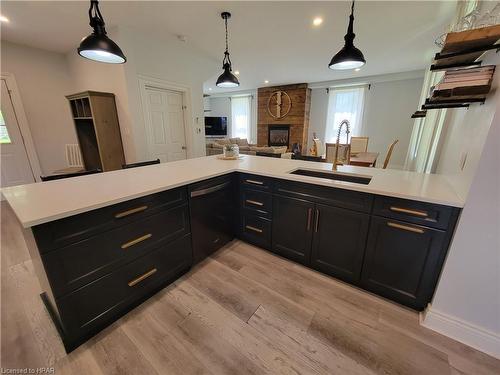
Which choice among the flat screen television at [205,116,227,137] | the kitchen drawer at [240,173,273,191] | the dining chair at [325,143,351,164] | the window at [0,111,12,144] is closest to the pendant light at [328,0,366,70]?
the kitchen drawer at [240,173,273,191]

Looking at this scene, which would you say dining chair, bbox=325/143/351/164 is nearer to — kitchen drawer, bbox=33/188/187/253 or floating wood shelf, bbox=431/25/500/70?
floating wood shelf, bbox=431/25/500/70

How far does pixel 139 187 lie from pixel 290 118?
6.89 meters

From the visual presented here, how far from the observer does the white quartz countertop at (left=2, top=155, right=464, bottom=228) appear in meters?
1.08

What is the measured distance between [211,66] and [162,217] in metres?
4.07

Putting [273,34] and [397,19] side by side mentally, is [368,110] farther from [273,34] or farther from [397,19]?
[273,34]

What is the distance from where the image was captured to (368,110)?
644 cm

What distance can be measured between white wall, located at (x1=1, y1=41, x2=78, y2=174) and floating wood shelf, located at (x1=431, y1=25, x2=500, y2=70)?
5.70 metres

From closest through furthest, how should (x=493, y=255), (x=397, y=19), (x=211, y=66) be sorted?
(x=493, y=255), (x=397, y=19), (x=211, y=66)

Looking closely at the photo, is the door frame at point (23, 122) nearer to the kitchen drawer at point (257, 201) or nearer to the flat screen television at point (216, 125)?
the kitchen drawer at point (257, 201)

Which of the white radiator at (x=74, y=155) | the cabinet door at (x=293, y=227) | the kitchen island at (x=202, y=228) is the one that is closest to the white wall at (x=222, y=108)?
the white radiator at (x=74, y=155)

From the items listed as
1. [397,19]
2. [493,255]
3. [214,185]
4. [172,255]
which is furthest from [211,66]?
[493,255]


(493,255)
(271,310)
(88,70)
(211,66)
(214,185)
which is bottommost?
(271,310)

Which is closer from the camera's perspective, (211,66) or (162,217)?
(162,217)

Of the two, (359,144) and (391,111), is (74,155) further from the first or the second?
(391,111)
